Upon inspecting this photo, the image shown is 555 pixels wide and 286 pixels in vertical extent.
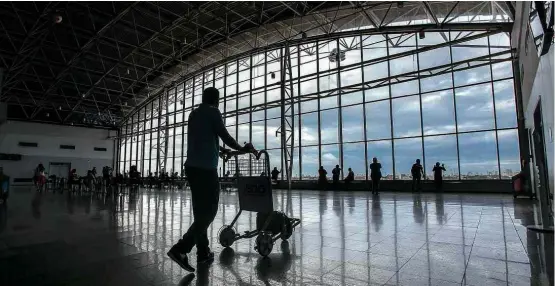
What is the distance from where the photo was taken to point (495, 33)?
39.6 feet

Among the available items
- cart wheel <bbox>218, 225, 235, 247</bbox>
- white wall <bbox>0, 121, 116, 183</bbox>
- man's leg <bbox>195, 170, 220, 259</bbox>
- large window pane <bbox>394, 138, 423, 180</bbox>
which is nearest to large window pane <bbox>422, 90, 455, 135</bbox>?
→ large window pane <bbox>394, 138, 423, 180</bbox>

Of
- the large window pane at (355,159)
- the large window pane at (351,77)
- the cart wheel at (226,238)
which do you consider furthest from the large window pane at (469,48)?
the cart wheel at (226,238)

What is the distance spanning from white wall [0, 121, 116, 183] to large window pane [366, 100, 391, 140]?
2735 cm

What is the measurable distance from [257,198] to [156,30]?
17592 mm

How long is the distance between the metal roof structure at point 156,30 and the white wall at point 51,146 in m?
2.83

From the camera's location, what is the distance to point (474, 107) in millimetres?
12430

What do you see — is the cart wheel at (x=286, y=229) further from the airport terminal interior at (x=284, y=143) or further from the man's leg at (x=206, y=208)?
the man's leg at (x=206, y=208)

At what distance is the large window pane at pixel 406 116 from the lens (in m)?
13.6

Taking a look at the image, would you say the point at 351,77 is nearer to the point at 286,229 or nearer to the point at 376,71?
the point at 376,71

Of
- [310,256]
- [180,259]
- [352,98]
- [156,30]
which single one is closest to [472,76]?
[352,98]

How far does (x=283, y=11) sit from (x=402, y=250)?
597 inches

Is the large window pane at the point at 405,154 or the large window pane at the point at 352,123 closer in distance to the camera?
the large window pane at the point at 405,154

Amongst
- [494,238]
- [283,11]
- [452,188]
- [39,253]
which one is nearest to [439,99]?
[452,188]

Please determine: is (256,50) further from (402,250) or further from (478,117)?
(402,250)
